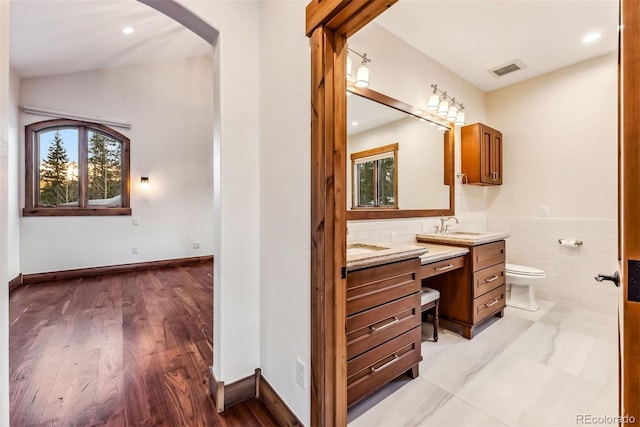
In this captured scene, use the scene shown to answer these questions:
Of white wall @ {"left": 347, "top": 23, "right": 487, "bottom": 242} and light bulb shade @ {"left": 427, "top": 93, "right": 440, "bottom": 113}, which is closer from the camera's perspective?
white wall @ {"left": 347, "top": 23, "right": 487, "bottom": 242}

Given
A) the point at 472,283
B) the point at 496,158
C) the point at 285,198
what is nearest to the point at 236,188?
the point at 285,198

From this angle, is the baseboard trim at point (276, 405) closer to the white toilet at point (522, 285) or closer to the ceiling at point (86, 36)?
the white toilet at point (522, 285)

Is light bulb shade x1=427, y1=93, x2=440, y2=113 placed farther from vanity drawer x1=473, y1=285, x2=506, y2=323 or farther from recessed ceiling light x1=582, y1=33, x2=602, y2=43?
vanity drawer x1=473, y1=285, x2=506, y2=323

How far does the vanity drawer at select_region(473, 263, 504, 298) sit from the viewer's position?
2475mm

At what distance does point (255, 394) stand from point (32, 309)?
3198 mm

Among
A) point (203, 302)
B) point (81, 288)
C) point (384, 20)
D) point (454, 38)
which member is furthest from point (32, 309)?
point (454, 38)

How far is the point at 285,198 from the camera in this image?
149 cm

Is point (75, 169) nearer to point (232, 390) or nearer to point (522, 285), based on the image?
point (232, 390)

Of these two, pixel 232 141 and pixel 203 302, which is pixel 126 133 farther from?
pixel 232 141

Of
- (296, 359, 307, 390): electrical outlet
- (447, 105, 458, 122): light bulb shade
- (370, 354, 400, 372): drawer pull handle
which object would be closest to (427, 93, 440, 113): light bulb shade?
(447, 105, 458, 122): light bulb shade

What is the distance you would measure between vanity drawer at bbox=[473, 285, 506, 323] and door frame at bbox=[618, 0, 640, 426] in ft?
6.79

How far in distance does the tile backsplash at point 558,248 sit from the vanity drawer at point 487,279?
0.66 meters

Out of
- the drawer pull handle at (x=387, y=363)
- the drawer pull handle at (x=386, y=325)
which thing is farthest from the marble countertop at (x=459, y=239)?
the drawer pull handle at (x=387, y=363)

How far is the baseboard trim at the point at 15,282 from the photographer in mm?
3785
